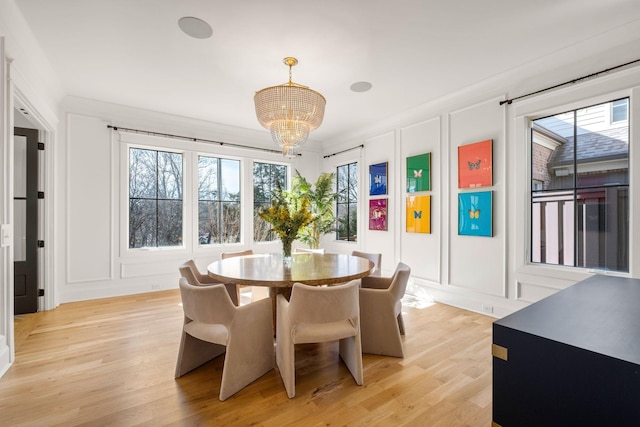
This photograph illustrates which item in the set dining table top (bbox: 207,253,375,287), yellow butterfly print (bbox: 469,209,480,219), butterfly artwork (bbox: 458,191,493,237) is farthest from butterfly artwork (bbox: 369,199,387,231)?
dining table top (bbox: 207,253,375,287)

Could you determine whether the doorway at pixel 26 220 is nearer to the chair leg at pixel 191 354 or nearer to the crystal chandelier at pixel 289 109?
the chair leg at pixel 191 354

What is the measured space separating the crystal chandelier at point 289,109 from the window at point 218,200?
2.69m

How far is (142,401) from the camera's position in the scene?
1.92m

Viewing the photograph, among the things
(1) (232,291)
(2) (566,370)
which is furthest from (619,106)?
(1) (232,291)

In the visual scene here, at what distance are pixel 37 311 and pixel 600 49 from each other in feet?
22.5

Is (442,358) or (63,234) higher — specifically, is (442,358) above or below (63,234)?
below

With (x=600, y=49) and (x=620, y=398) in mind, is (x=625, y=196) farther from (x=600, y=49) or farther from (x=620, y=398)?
(x=620, y=398)

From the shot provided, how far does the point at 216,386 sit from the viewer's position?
6.84ft

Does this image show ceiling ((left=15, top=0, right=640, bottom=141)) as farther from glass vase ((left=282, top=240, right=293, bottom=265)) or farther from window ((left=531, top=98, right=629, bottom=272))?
glass vase ((left=282, top=240, right=293, bottom=265))

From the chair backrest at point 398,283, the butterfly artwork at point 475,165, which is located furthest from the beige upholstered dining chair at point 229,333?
the butterfly artwork at point 475,165

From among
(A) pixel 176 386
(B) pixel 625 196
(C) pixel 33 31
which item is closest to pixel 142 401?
(A) pixel 176 386

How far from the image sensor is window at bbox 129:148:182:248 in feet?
15.3

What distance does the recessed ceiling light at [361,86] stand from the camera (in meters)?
3.64

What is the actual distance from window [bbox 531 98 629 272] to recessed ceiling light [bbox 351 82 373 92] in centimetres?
196
